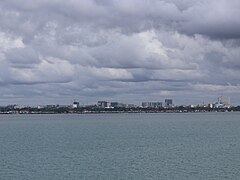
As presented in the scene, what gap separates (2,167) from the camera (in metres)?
57.7

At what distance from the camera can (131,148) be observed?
78.5 metres

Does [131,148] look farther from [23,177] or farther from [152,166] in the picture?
[23,177]

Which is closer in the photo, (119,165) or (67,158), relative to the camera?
(119,165)

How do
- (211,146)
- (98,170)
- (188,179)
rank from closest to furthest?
(188,179)
(98,170)
(211,146)

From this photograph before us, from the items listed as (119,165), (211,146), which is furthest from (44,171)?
(211,146)

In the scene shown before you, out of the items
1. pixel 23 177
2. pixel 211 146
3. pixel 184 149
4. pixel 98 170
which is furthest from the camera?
pixel 211 146

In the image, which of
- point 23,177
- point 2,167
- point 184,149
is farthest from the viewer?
point 184,149

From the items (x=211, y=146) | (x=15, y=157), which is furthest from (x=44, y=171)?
(x=211, y=146)

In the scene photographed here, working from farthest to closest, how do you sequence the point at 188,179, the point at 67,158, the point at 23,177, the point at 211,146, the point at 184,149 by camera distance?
the point at 211,146 → the point at 184,149 → the point at 67,158 → the point at 23,177 → the point at 188,179

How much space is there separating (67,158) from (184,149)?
1957 cm

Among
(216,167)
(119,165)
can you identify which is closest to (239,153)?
(216,167)

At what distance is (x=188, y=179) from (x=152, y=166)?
29.7 ft

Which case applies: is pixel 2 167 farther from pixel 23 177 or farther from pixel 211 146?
pixel 211 146

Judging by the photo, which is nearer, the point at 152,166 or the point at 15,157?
the point at 152,166
